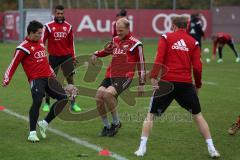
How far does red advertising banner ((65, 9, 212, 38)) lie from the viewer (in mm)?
39000

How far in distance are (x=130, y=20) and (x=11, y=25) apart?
7637mm

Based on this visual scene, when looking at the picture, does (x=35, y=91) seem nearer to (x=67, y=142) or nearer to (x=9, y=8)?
(x=67, y=142)

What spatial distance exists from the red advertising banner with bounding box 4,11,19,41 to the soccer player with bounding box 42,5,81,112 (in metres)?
25.5

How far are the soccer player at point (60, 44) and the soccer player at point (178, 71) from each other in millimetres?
4367

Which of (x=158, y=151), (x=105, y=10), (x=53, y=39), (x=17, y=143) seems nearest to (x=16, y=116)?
(x=53, y=39)

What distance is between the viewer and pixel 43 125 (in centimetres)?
994

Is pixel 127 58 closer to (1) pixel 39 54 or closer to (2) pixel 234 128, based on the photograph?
(1) pixel 39 54

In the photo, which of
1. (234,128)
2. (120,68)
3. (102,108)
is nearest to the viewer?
(120,68)

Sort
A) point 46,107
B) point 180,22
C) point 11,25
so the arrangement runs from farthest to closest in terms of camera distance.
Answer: point 11,25 < point 46,107 < point 180,22

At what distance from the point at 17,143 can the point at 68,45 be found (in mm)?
3862

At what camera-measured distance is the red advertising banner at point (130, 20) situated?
39.0 m

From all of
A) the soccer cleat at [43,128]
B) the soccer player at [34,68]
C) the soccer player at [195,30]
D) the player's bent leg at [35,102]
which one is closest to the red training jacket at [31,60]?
the soccer player at [34,68]

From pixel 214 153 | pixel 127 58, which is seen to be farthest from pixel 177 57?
pixel 127 58

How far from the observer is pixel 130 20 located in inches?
1582
